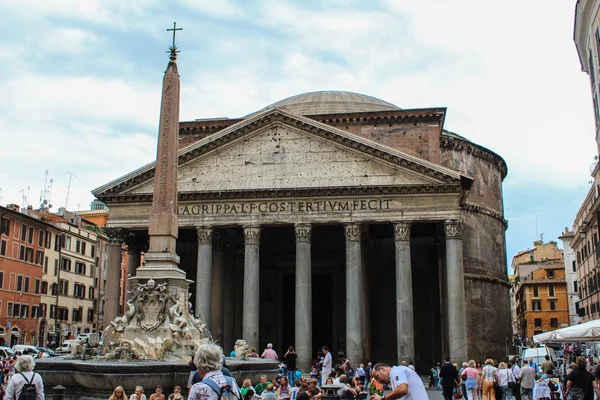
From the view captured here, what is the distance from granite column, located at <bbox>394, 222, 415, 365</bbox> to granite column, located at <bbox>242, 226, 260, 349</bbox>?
5031 millimetres

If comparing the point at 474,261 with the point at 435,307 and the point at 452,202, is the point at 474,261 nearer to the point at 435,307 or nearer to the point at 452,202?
the point at 435,307

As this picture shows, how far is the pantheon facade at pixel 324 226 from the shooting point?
22938 mm

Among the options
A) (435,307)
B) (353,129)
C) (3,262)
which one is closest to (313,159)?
(353,129)

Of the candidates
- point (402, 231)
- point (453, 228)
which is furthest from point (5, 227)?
point (453, 228)

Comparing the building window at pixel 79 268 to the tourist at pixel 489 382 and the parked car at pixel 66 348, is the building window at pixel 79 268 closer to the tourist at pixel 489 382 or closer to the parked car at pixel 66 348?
the parked car at pixel 66 348

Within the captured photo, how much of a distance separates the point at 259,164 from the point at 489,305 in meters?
15.1

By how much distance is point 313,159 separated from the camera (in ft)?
79.8

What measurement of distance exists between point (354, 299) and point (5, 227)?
22.4 m

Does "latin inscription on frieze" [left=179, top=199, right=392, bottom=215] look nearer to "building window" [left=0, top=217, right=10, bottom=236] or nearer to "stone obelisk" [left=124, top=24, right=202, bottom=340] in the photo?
"stone obelisk" [left=124, top=24, right=202, bottom=340]

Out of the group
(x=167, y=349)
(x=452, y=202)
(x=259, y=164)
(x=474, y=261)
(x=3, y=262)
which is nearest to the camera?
(x=167, y=349)

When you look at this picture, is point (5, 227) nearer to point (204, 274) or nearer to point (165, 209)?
point (204, 274)

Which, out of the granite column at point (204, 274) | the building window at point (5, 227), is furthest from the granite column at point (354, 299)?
the building window at point (5, 227)

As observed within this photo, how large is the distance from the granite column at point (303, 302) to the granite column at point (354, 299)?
→ 1.37m

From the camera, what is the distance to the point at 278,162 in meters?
24.5
